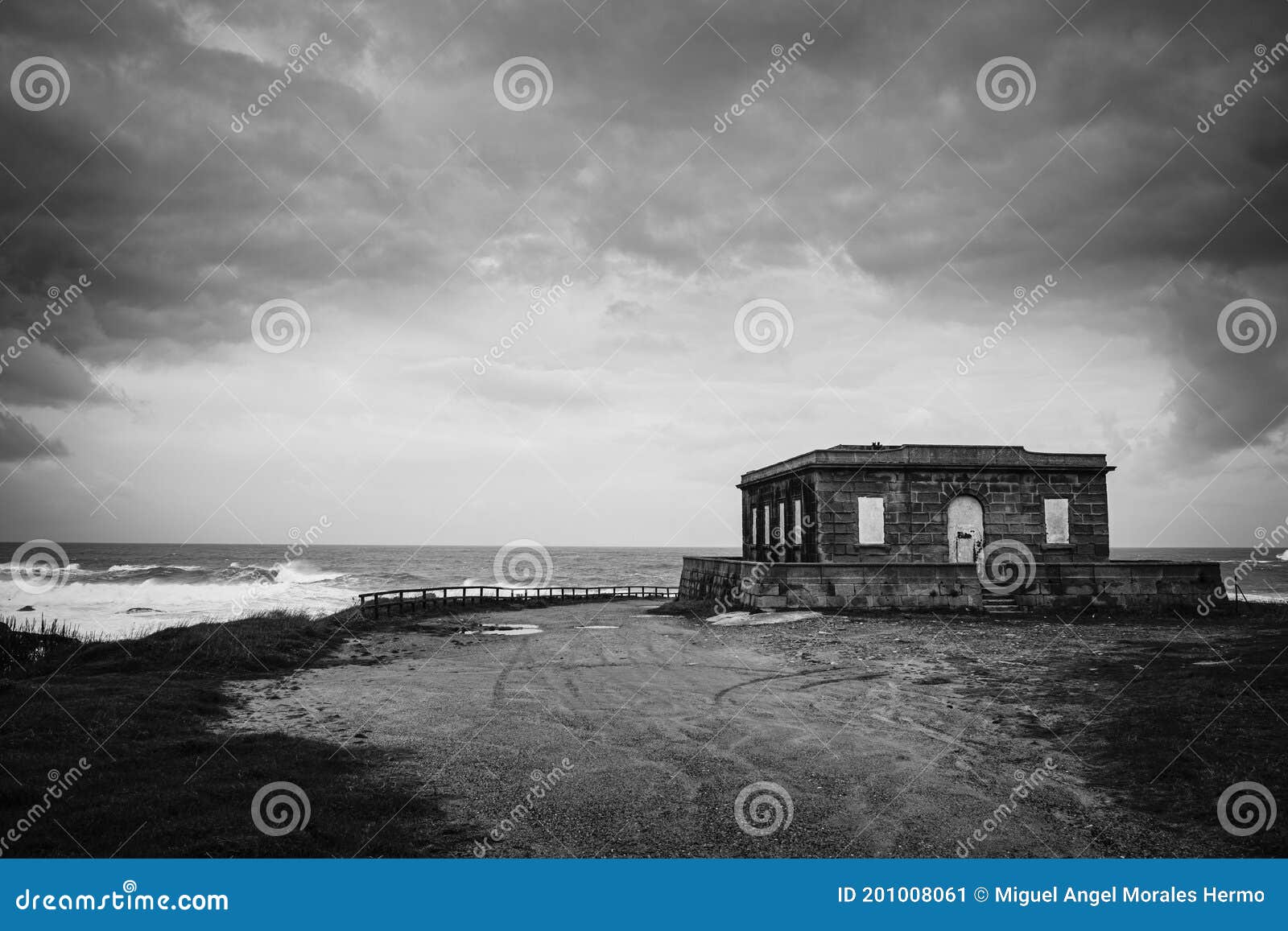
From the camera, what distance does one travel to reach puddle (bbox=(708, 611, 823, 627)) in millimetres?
20828

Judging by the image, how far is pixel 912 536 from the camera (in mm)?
26141

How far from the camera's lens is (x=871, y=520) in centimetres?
2602

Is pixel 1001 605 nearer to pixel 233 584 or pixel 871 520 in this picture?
pixel 871 520

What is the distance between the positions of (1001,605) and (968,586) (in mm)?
1157

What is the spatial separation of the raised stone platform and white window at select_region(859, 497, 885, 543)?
3102mm

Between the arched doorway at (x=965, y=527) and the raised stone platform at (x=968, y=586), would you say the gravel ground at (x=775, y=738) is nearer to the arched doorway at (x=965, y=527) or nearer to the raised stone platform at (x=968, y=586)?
the raised stone platform at (x=968, y=586)

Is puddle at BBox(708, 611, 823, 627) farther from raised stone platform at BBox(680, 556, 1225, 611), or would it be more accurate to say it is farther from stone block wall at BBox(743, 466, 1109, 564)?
stone block wall at BBox(743, 466, 1109, 564)

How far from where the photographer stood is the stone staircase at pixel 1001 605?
22.0m

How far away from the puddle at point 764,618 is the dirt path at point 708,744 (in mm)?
3407

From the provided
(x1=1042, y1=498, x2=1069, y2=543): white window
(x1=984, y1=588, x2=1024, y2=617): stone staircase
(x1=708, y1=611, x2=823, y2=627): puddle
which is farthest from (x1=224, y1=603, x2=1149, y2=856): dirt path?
(x1=1042, y1=498, x2=1069, y2=543): white window

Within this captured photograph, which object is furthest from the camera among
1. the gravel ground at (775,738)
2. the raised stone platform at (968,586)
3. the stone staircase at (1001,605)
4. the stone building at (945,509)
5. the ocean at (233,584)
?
the ocean at (233,584)

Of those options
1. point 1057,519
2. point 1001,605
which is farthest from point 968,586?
point 1057,519

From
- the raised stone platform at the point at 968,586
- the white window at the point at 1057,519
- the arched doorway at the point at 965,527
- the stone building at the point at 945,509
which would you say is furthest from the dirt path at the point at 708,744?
the white window at the point at 1057,519
